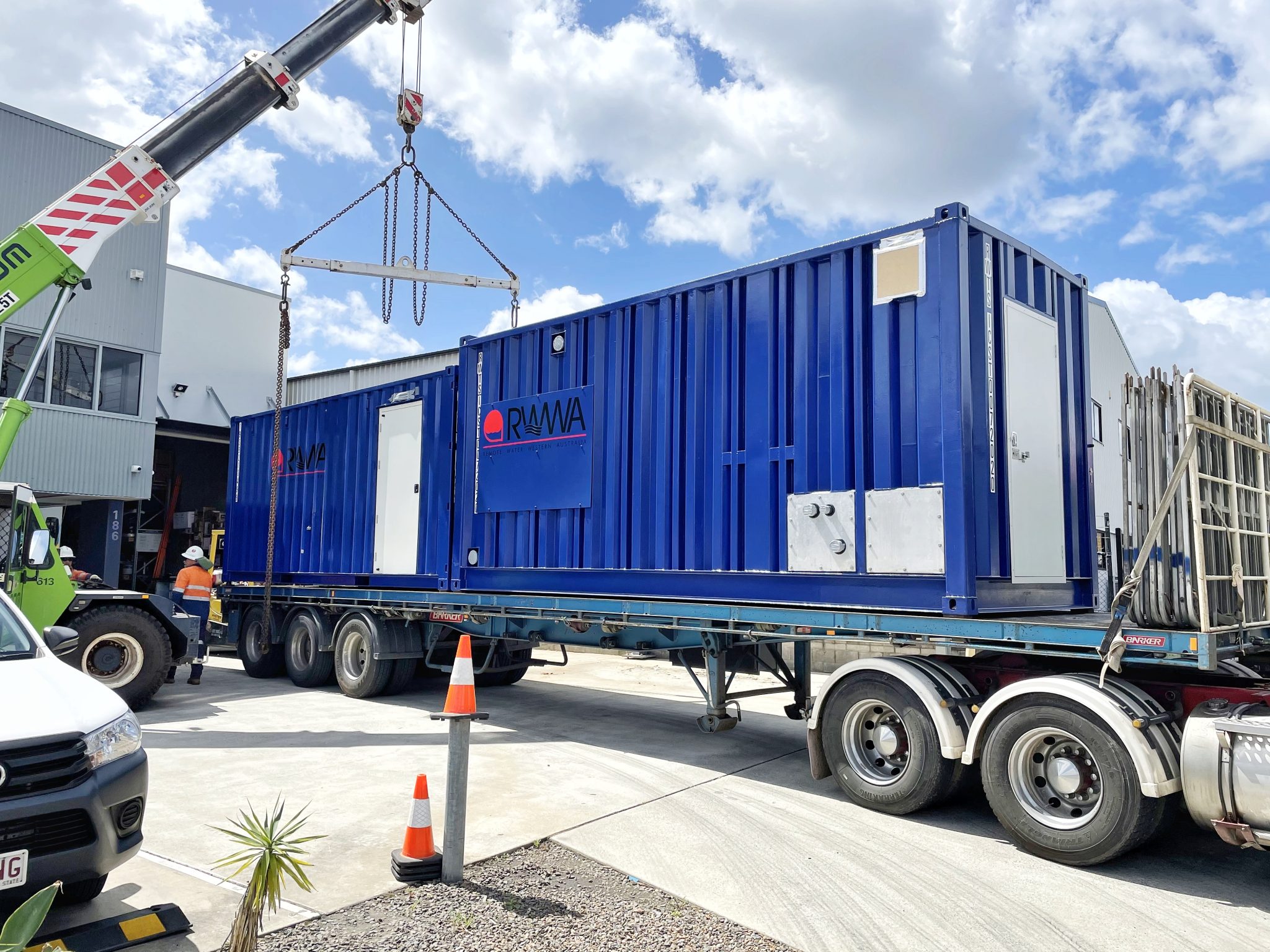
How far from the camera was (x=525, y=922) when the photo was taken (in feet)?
12.6

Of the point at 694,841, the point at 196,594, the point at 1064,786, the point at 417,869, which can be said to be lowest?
the point at 694,841

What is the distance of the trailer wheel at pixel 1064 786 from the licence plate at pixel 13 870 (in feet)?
15.4

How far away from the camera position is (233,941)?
286 cm

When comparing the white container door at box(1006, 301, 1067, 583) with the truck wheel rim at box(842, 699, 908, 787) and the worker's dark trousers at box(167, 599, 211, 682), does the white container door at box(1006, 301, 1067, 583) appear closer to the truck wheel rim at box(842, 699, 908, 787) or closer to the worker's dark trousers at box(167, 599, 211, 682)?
the truck wheel rim at box(842, 699, 908, 787)

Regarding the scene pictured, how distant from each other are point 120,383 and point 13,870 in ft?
56.3

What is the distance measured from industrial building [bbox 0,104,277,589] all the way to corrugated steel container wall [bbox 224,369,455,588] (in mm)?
4427

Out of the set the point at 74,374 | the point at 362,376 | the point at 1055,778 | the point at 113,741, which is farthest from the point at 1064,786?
the point at 362,376

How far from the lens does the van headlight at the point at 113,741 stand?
3631mm

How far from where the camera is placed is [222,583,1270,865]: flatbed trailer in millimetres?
4574

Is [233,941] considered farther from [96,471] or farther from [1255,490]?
[96,471]

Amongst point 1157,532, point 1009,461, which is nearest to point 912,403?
point 1009,461

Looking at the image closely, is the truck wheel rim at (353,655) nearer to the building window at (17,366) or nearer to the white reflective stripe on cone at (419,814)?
the white reflective stripe on cone at (419,814)

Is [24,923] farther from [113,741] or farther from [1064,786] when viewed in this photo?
[1064,786]

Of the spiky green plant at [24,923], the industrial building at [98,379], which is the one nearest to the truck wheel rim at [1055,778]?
the spiky green plant at [24,923]
